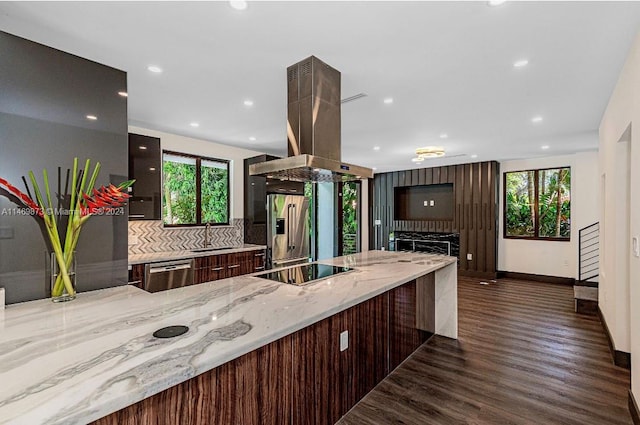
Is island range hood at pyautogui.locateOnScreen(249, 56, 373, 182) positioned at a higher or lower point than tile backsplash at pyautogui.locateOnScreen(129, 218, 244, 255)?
higher

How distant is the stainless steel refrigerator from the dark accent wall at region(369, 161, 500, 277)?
11.4 ft

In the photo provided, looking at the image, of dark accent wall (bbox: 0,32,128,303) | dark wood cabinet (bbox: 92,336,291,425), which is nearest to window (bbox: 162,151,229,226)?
dark accent wall (bbox: 0,32,128,303)

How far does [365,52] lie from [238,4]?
0.98m

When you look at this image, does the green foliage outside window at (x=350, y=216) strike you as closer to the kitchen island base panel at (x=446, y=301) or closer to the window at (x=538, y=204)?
the window at (x=538, y=204)

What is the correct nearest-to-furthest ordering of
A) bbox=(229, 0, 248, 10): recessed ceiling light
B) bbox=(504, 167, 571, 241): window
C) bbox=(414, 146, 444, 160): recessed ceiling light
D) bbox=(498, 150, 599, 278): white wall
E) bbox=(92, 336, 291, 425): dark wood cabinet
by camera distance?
bbox=(92, 336, 291, 425): dark wood cabinet < bbox=(229, 0, 248, 10): recessed ceiling light < bbox=(414, 146, 444, 160): recessed ceiling light < bbox=(498, 150, 599, 278): white wall < bbox=(504, 167, 571, 241): window

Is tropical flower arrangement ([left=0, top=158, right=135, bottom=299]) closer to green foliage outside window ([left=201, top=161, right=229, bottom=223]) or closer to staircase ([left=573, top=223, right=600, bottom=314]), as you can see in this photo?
green foliage outside window ([left=201, top=161, right=229, bottom=223])

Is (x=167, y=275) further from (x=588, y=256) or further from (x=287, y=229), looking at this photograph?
(x=588, y=256)

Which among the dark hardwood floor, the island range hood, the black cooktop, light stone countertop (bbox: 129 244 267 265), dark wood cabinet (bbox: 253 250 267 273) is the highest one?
the island range hood

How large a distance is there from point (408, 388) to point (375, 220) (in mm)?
6395

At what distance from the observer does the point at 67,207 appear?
2.09 meters

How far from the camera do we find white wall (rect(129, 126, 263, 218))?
4.57 meters

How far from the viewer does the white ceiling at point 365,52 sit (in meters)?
1.89

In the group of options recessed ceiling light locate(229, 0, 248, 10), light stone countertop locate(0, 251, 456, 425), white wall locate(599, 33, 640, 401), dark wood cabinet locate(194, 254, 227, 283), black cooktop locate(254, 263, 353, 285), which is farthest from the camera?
dark wood cabinet locate(194, 254, 227, 283)

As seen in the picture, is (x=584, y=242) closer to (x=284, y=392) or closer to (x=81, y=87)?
(x=284, y=392)
